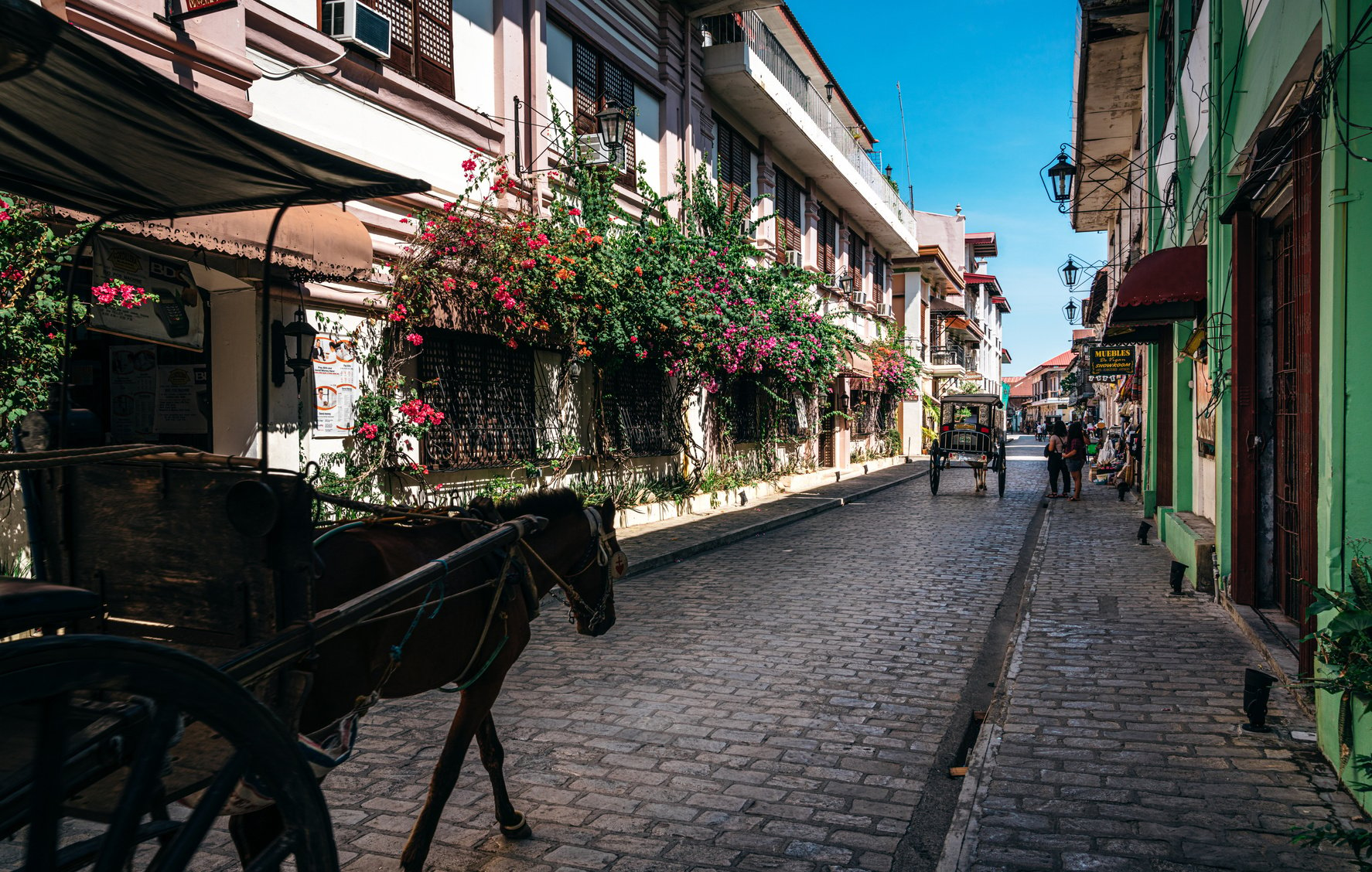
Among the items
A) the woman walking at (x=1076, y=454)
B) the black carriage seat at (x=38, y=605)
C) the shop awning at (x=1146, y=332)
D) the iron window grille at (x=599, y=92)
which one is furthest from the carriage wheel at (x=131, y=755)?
the woman walking at (x=1076, y=454)

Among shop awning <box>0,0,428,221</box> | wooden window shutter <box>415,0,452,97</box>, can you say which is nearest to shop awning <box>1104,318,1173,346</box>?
wooden window shutter <box>415,0,452,97</box>

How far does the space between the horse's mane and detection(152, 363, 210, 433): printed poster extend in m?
5.16

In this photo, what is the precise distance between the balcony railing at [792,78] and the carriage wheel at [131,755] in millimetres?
16654

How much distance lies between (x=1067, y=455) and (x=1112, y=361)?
2.38 metres

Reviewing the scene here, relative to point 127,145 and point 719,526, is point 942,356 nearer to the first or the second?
point 719,526

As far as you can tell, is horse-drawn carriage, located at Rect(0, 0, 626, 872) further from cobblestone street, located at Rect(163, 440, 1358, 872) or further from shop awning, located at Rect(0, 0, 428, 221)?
cobblestone street, located at Rect(163, 440, 1358, 872)

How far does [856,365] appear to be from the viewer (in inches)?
951

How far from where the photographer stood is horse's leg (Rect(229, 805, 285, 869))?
272 centimetres

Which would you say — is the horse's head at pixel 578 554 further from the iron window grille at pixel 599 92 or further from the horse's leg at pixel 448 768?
the iron window grille at pixel 599 92

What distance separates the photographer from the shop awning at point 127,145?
2.16 m

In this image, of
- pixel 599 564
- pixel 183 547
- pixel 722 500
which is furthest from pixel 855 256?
pixel 183 547

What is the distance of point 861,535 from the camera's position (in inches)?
531

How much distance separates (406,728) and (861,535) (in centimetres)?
946

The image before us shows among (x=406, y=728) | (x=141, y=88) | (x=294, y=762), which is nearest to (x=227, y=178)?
(x=141, y=88)
